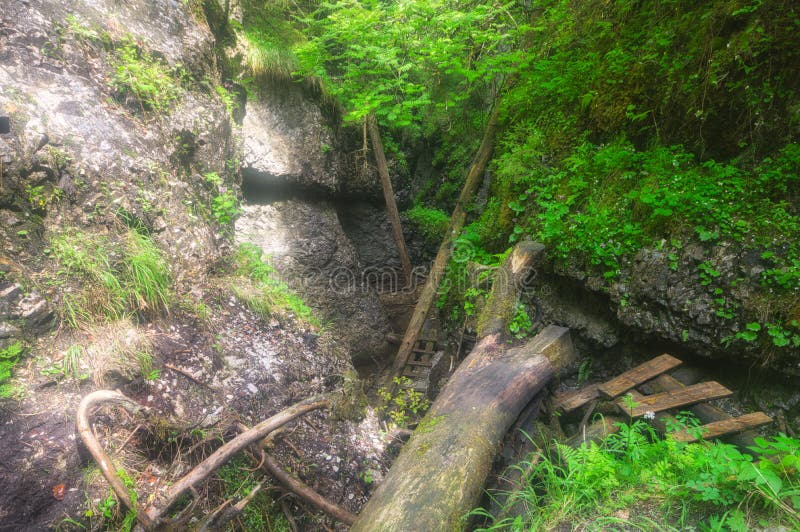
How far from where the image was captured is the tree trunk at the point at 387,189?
7.21m

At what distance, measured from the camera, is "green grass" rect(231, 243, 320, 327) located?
4.20m

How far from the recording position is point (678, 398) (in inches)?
118

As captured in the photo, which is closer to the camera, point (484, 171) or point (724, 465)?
point (724, 465)

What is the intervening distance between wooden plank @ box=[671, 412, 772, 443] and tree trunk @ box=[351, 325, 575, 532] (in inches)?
39.4

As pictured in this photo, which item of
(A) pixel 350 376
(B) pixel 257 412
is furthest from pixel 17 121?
(A) pixel 350 376

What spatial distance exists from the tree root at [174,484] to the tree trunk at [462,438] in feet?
3.72

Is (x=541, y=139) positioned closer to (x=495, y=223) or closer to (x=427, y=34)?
(x=495, y=223)

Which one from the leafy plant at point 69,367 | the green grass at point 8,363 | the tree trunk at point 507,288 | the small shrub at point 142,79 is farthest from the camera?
the small shrub at point 142,79

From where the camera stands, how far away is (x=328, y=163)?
700 centimetres

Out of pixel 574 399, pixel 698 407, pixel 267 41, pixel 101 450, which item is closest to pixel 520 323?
pixel 574 399

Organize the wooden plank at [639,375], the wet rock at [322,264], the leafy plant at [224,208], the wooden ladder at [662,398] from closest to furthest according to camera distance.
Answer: the wooden ladder at [662,398]
the wooden plank at [639,375]
the leafy plant at [224,208]
the wet rock at [322,264]

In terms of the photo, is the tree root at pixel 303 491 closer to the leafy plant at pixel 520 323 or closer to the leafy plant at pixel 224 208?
the leafy plant at pixel 520 323

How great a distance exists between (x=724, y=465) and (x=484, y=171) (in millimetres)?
5872

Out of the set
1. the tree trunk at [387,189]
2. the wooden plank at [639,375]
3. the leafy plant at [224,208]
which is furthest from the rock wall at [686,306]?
the leafy plant at [224,208]
